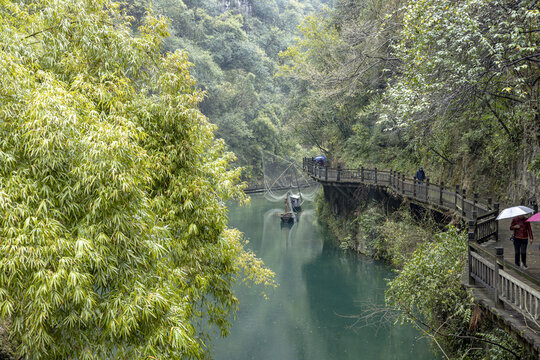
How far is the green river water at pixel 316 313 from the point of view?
1332 cm

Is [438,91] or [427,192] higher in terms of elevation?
[438,91]

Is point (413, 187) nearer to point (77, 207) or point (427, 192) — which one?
point (427, 192)

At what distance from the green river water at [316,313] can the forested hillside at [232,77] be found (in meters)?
21.4

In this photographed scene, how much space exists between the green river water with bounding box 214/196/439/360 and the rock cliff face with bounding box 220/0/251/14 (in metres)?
41.4

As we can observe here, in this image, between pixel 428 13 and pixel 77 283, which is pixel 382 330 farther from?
pixel 77 283

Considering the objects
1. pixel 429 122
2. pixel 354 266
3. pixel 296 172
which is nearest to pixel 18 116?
pixel 429 122

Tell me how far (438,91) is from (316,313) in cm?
955

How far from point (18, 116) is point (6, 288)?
2.20 m

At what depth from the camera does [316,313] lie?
16.6 metres

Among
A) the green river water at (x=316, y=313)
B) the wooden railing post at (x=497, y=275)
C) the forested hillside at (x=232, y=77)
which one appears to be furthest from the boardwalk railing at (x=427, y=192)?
the forested hillside at (x=232, y=77)

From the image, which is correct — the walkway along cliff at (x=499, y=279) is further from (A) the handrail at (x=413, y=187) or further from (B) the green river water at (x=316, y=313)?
(B) the green river water at (x=316, y=313)

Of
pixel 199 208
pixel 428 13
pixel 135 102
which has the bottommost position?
pixel 199 208

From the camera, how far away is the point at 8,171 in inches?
216

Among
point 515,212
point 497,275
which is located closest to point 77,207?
point 497,275
